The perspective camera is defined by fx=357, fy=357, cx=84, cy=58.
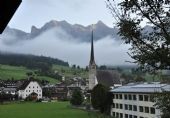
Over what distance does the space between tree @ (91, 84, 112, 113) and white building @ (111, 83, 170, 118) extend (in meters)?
1.34

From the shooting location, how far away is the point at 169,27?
981cm

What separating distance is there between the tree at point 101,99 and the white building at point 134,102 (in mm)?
1343

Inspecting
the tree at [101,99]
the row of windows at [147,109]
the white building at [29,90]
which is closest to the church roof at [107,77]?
the white building at [29,90]

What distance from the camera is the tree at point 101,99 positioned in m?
77.0

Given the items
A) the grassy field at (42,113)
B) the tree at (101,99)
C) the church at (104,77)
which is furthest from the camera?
the church at (104,77)

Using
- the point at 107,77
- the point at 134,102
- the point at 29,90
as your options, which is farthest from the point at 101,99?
the point at 29,90

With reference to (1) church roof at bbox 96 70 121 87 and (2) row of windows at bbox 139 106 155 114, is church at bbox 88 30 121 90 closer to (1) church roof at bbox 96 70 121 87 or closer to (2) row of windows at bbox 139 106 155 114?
(1) church roof at bbox 96 70 121 87

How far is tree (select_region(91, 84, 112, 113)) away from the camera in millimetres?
77000

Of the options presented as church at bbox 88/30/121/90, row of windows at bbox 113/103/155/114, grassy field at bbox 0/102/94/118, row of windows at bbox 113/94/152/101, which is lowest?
grassy field at bbox 0/102/94/118

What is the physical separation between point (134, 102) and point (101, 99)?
1052 cm

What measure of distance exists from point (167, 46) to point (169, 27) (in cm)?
58

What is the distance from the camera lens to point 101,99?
253 feet

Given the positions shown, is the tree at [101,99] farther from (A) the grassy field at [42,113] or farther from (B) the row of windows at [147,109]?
(B) the row of windows at [147,109]

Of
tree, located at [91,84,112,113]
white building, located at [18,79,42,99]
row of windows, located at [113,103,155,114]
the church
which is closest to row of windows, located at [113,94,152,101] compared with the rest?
row of windows, located at [113,103,155,114]
